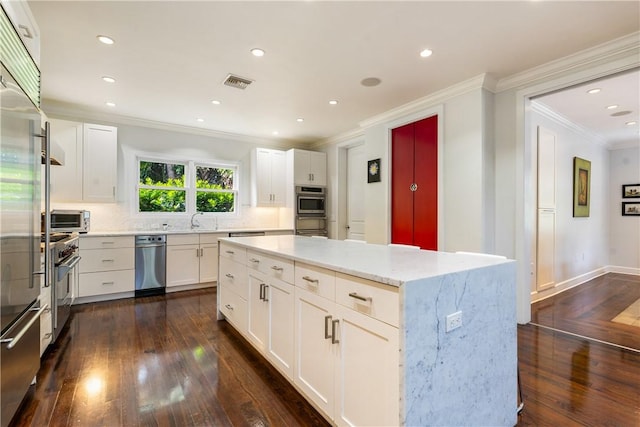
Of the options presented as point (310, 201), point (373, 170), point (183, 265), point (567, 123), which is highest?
point (567, 123)

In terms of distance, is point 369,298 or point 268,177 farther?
point 268,177

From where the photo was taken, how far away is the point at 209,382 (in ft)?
6.98

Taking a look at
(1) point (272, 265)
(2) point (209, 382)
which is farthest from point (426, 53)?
(2) point (209, 382)

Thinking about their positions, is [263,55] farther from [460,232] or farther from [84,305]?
[84,305]

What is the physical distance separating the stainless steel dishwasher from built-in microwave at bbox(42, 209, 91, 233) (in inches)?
28.1

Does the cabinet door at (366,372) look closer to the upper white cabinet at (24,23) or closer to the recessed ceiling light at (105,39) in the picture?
the upper white cabinet at (24,23)

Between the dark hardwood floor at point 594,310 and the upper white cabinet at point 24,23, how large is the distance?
15.7 ft

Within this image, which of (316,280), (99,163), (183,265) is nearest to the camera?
(316,280)

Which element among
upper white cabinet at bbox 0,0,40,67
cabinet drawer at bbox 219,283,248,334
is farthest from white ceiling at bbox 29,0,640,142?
cabinet drawer at bbox 219,283,248,334

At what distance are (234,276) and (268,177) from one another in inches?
125

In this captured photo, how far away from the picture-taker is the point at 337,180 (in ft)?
19.5

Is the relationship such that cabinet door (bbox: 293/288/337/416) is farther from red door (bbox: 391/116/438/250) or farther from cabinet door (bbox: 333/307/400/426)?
red door (bbox: 391/116/438/250)

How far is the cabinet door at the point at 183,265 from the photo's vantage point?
14.9 ft

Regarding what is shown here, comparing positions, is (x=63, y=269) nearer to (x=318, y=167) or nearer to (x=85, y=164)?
(x=85, y=164)
